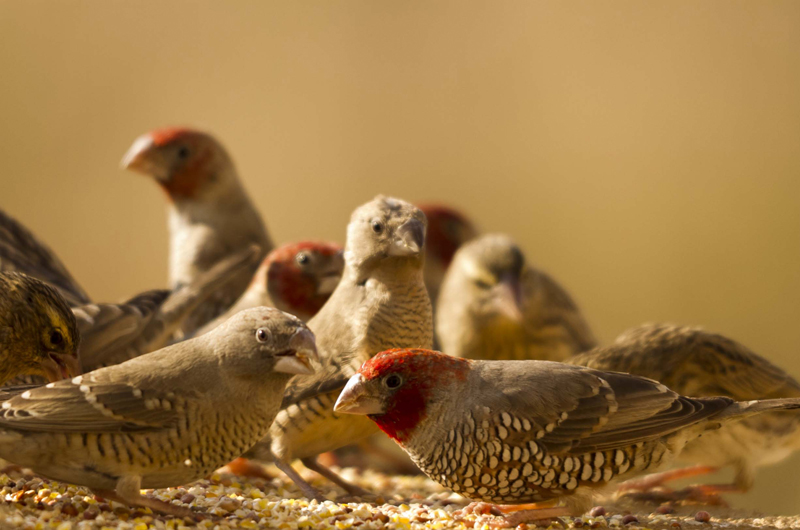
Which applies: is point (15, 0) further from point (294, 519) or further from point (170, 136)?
point (294, 519)

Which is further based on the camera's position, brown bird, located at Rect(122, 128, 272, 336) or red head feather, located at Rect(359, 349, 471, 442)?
brown bird, located at Rect(122, 128, 272, 336)

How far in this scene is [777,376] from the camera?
4.24 metres

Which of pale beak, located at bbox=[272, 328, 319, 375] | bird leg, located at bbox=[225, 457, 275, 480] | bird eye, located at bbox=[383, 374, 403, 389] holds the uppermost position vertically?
pale beak, located at bbox=[272, 328, 319, 375]

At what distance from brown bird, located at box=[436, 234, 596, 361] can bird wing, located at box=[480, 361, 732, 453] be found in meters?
2.19

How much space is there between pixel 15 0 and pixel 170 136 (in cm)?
986

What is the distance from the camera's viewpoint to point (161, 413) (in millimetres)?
3031

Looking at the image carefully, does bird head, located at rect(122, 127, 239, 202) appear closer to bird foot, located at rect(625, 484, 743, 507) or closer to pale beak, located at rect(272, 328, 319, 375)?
pale beak, located at rect(272, 328, 319, 375)

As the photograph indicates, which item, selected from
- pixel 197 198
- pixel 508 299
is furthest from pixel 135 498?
pixel 197 198

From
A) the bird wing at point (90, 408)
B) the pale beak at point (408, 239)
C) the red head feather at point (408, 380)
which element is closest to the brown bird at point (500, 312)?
the pale beak at point (408, 239)

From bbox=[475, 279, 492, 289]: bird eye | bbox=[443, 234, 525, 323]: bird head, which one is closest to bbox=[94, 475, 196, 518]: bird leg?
bbox=[443, 234, 525, 323]: bird head

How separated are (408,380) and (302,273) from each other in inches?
61.3

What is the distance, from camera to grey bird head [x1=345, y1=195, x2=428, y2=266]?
3.72 meters

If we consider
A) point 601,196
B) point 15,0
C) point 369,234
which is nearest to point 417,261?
point 369,234

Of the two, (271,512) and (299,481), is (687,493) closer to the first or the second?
(299,481)
